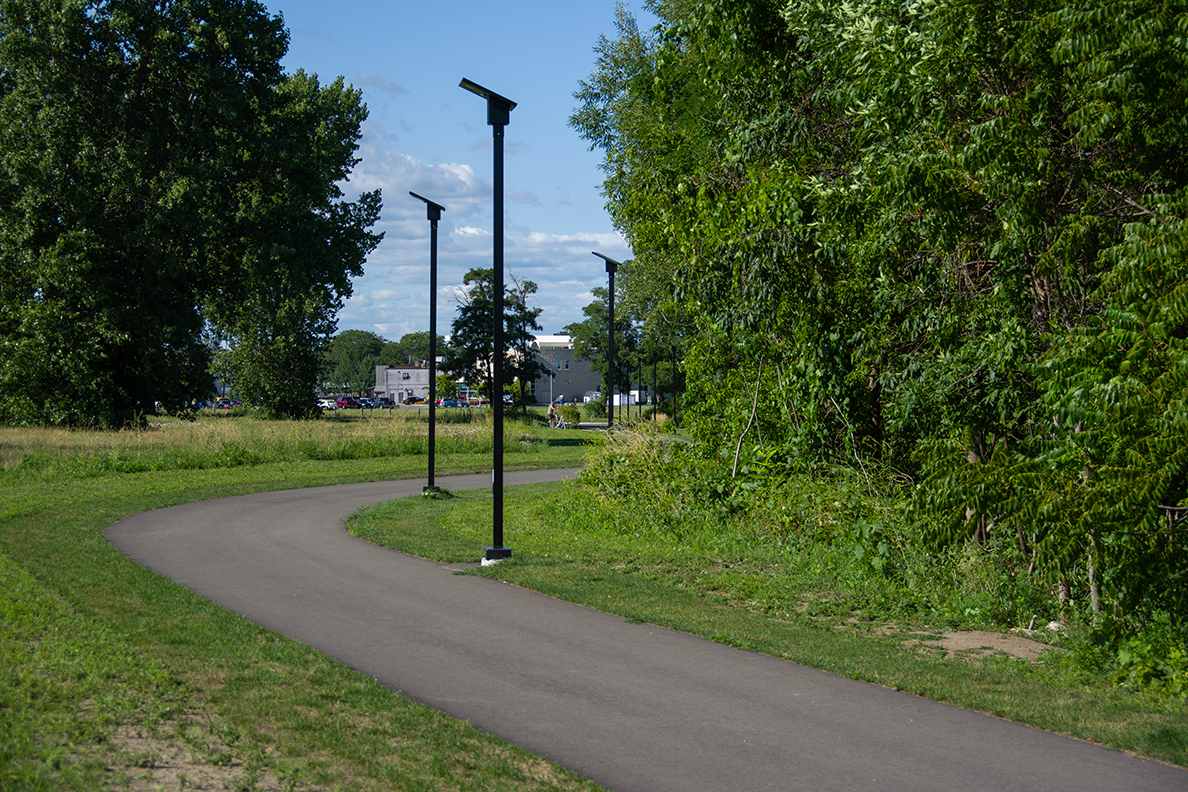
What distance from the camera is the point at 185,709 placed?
18.5 feet

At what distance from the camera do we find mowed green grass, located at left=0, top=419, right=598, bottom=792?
183 inches

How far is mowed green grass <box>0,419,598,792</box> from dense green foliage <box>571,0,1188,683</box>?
175 inches

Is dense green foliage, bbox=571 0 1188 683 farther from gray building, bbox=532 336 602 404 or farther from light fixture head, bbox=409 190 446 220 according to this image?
gray building, bbox=532 336 602 404

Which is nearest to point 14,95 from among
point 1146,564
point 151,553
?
point 151,553

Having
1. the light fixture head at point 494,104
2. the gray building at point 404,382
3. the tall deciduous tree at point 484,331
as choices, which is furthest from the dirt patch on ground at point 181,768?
the gray building at point 404,382

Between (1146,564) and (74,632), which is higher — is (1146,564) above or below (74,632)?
above

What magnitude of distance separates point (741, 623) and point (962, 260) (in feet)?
15.4

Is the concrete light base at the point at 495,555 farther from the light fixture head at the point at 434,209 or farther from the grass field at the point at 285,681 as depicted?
the light fixture head at the point at 434,209

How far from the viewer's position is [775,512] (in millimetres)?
12836

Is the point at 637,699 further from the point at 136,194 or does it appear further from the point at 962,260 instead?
the point at 136,194

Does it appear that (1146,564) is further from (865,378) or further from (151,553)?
(151,553)

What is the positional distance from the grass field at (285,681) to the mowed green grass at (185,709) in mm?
16

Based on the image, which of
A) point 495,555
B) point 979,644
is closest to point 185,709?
point 495,555

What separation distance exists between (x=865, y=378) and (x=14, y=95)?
34.0 m
